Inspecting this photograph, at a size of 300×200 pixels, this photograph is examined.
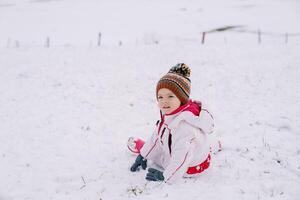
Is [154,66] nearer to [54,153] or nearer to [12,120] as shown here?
[12,120]

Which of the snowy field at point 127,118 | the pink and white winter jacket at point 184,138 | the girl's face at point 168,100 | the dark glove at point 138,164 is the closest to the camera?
the pink and white winter jacket at point 184,138

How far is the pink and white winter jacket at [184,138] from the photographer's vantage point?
500 centimetres

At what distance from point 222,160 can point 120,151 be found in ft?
6.42

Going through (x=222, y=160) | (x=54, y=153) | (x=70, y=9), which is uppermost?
(x=222, y=160)

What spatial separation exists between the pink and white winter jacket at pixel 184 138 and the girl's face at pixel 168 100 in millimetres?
74

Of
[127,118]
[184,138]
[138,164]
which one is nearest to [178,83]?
[184,138]

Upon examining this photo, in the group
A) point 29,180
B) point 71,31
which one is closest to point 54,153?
point 29,180

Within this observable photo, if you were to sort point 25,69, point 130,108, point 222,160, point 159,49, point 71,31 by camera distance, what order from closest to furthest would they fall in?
point 222,160 → point 130,108 → point 25,69 → point 159,49 → point 71,31

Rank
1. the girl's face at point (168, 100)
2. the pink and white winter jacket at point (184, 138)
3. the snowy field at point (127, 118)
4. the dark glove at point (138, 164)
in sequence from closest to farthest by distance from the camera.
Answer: the pink and white winter jacket at point (184, 138) < the girl's face at point (168, 100) < the snowy field at point (127, 118) < the dark glove at point (138, 164)

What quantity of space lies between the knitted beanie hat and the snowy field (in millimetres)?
1264

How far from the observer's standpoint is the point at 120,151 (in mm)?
6852

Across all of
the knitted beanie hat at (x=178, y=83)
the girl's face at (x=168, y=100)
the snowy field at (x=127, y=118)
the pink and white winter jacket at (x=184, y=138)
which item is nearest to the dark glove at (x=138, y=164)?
the snowy field at (x=127, y=118)

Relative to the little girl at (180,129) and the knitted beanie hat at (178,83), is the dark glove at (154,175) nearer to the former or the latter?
the little girl at (180,129)

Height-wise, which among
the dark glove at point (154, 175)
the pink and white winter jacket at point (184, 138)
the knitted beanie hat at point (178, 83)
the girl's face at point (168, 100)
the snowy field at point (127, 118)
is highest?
the knitted beanie hat at point (178, 83)
